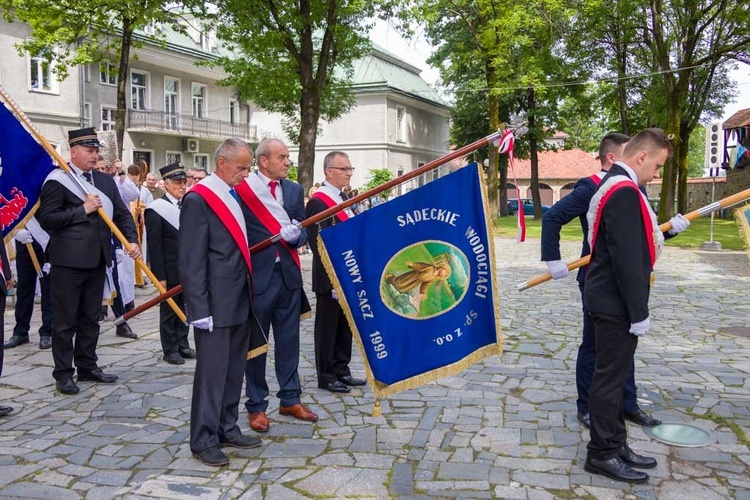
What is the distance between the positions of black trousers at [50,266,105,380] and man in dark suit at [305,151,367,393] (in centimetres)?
197

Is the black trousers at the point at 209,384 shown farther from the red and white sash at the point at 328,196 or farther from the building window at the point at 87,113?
the building window at the point at 87,113

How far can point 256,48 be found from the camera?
1838 cm

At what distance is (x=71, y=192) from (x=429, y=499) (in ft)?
13.4

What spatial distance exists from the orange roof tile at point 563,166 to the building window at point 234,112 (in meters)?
32.5

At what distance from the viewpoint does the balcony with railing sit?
103ft

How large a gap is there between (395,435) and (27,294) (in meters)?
5.29

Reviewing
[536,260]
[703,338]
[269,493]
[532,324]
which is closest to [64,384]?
[269,493]

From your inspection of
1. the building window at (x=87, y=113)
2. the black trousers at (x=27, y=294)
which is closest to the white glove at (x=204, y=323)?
the black trousers at (x=27, y=294)

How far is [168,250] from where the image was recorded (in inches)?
273

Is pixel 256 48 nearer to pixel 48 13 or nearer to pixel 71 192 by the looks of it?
pixel 48 13

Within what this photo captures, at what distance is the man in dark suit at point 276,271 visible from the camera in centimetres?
492

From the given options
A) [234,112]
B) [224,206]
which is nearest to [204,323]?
[224,206]

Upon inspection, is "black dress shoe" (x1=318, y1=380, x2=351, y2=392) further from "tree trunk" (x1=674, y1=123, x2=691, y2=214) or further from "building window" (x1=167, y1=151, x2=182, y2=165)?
"tree trunk" (x1=674, y1=123, x2=691, y2=214)

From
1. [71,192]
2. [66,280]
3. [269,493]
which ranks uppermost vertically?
[71,192]
